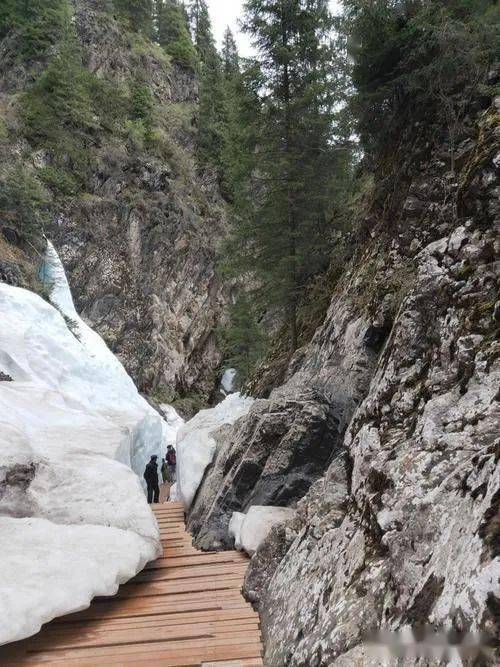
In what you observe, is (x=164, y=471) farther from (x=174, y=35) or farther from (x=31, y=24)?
(x=174, y=35)

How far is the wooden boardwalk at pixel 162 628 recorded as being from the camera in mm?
4188

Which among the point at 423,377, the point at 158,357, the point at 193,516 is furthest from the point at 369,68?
the point at 158,357

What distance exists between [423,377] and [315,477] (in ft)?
10.4

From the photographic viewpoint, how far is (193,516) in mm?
8930

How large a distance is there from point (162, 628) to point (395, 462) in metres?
2.97

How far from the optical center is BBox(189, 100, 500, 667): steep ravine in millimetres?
2818

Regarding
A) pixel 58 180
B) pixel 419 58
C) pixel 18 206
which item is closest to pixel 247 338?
pixel 18 206

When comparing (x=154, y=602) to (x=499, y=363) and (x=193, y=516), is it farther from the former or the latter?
(x=499, y=363)

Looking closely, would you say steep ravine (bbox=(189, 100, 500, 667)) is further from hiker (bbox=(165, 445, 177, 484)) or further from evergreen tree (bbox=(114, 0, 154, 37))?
evergreen tree (bbox=(114, 0, 154, 37))

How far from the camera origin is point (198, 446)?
35.9 ft

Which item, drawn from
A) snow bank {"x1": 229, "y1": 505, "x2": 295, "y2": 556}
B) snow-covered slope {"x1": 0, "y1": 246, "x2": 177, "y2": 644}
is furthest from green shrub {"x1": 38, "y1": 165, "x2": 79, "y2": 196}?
snow bank {"x1": 229, "y1": 505, "x2": 295, "y2": 556}

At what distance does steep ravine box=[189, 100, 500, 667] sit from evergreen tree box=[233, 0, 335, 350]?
415 centimetres

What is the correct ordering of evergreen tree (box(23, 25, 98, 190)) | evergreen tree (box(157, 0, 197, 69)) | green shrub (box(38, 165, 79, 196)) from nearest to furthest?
green shrub (box(38, 165, 79, 196)) → evergreen tree (box(23, 25, 98, 190)) → evergreen tree (box(157, 0, 197, 69))

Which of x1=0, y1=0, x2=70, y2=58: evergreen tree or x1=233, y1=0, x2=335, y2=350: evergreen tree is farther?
x1=0, y1=0, x2=70, y2=58: evergreen tree
